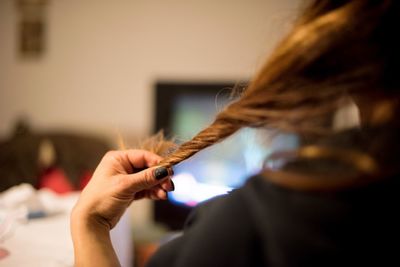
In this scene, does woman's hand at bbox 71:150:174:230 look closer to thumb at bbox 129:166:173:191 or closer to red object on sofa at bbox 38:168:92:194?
thumb at bbox 129:166:173:191

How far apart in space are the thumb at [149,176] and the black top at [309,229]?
0.19m

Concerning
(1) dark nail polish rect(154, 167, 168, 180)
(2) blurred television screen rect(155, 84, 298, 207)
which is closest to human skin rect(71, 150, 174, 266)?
(1) dark nail polish rect(154, 167, 168, 180)

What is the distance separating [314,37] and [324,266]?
224mm

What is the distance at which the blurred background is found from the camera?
1.84 metres

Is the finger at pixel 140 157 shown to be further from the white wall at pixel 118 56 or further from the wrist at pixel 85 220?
the white wall at pixel 118 56

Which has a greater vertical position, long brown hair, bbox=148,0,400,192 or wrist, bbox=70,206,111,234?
long brown hair, bbox=148,0,400,192

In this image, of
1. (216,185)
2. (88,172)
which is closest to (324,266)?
(216,185)

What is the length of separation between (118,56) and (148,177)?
1.60m

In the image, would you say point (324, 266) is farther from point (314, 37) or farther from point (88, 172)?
point (88, 172)

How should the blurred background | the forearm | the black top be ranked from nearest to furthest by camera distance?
the black top
the forearm
the blurred background

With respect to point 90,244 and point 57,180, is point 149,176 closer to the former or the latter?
point 90,244

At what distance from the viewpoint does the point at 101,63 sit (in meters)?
1.98

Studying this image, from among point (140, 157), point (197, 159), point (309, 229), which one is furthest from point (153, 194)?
point (197, 159)

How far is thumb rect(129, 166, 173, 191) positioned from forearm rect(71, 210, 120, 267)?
0.31 feet
